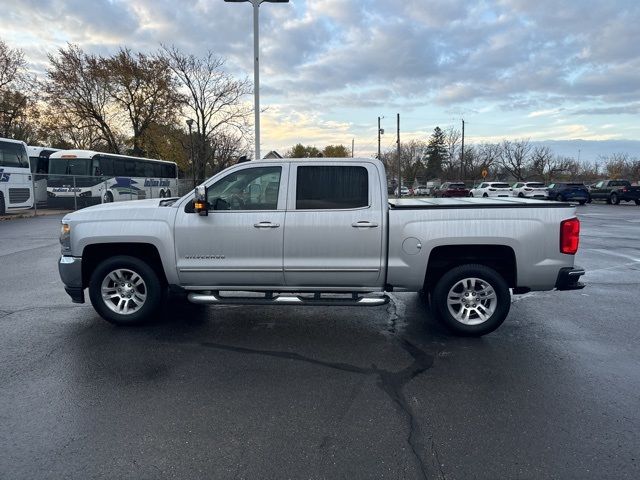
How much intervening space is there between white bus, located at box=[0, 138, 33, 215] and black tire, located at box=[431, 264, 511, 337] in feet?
70.4

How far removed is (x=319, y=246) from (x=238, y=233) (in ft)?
3.06

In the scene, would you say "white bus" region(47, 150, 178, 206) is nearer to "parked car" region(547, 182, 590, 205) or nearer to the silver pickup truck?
the silver pickup truck

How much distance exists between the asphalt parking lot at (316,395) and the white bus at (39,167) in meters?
24.4

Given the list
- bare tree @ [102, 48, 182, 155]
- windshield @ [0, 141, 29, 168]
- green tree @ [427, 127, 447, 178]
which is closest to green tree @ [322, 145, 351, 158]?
green tree @ [427, 127, 447, 178]

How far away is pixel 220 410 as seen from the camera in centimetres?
327

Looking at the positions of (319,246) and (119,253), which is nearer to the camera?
(319,246)

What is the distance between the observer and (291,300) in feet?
15.7

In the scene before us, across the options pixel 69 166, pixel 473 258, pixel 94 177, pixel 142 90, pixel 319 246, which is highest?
pixel 142 90

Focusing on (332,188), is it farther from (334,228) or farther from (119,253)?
(119,253)

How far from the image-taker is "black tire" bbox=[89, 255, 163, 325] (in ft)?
16.3

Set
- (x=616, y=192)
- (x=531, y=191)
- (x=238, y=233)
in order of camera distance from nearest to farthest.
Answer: (x=238, y=233) → (x=616, y=192) → (x=531, y=191)

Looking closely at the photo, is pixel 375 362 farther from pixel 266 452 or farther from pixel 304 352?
pixel 266 452

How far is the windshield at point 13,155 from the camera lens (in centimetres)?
1916

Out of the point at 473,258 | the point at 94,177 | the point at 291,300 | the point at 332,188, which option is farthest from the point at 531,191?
the point at 291,300
